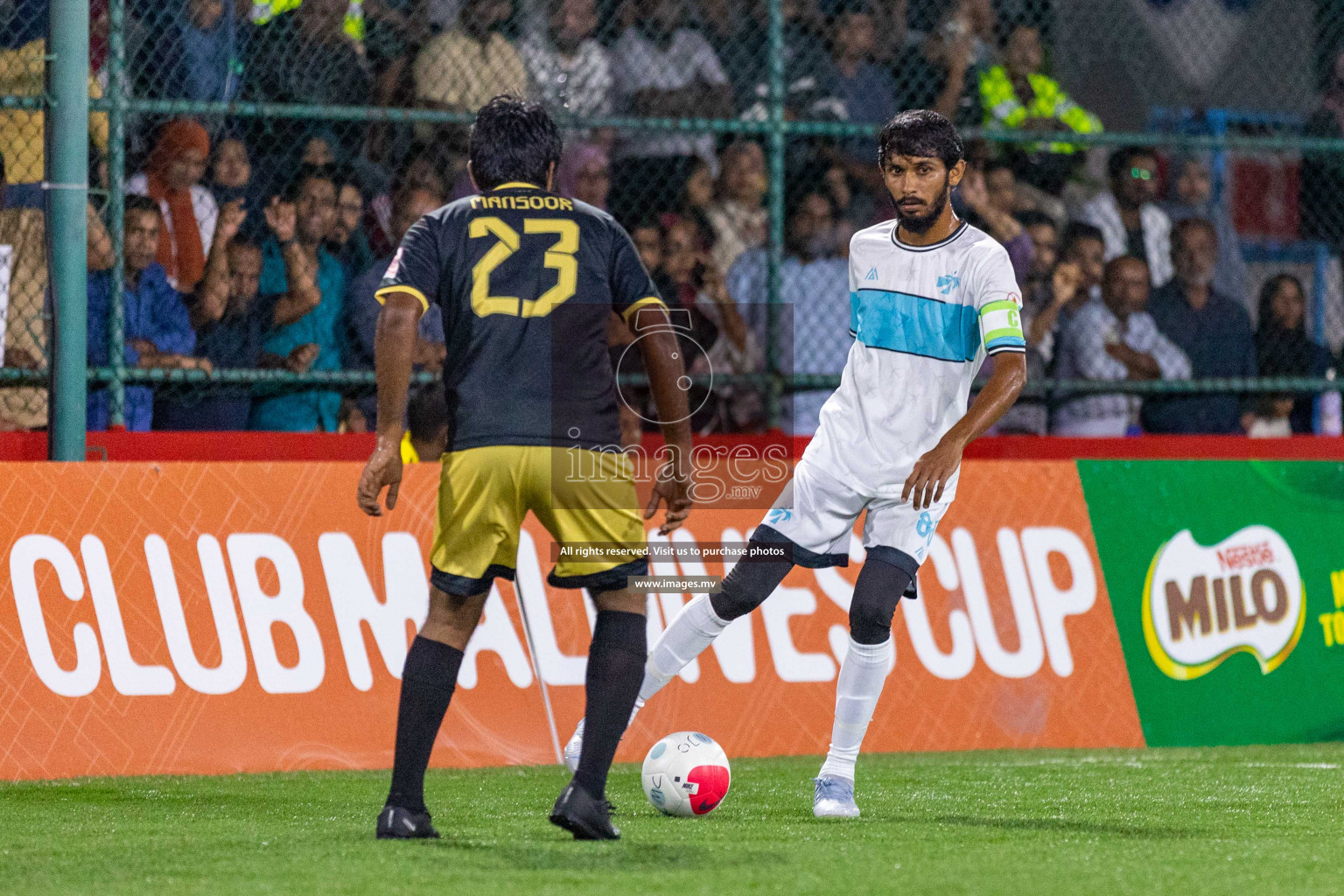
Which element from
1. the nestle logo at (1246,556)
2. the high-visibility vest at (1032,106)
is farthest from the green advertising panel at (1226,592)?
the high-visibility vest at (1032,106)

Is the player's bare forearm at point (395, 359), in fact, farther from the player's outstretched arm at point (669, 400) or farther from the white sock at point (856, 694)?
the white sock at point (856, 694)

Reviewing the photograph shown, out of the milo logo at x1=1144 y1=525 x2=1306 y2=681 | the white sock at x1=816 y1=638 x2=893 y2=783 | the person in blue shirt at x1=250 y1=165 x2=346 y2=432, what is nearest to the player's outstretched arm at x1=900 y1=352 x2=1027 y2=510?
the white sock at x1=816 y1=638 x2=893 y2=783

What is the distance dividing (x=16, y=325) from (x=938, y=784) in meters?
3.86

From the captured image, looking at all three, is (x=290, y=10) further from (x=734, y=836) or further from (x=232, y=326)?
(x=734, y=836)

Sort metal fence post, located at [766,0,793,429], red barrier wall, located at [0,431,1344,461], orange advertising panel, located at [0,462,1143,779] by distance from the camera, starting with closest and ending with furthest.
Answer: orange advertising panel, located at [0,462,1143,779]
red barrier wall, located at [0,431,1344,461]
metal fence post, located at [766,0,793,429]

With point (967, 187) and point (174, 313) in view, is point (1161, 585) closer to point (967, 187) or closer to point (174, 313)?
point (967, 187)

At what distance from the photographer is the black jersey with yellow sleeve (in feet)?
14.3

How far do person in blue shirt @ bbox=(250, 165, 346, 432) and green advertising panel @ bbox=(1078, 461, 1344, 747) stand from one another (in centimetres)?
320

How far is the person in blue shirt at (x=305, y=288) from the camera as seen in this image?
765 centimetres

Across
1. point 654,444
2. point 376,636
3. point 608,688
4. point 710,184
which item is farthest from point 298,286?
point 608,688

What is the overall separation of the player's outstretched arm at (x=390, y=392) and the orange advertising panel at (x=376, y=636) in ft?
7.67

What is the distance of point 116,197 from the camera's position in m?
7.26

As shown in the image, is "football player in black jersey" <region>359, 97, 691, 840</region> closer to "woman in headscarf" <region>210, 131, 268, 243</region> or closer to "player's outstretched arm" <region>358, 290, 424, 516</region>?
"player's outstretched arm" <region>358, 290, 424, 516</region>

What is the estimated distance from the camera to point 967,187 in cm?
893
